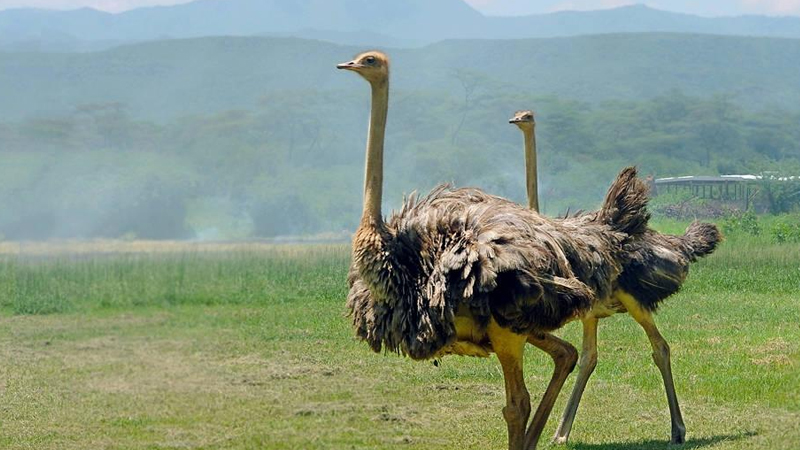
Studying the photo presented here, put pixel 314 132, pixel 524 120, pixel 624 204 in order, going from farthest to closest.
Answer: pixel 314 132 → pixel 524 120 → pixel 624 204

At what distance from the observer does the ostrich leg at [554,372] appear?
7.90 meters

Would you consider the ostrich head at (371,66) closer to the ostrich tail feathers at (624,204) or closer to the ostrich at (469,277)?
the ostrich at (469,277)

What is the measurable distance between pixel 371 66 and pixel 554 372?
2225 mm

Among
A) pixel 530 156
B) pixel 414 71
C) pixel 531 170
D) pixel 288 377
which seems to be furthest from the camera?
pixel 414 71

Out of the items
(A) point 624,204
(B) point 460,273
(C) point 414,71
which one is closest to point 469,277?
(B) point 460,273

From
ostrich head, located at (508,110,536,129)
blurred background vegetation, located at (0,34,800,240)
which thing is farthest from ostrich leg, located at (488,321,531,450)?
blurred background vegetation, located at (0,34,800,240)

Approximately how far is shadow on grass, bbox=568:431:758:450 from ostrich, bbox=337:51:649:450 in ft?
2.07

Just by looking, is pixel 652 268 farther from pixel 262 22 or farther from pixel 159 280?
pixel 262 22

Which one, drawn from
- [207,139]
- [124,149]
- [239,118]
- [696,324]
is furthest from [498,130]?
[696,324]

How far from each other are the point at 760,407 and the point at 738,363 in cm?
198

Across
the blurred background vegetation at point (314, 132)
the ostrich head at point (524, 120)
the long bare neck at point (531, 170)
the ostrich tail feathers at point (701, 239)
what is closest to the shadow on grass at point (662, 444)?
the ostrich tail feathers at point (701, 239)

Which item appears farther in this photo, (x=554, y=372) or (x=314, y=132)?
(x=314, y=132)

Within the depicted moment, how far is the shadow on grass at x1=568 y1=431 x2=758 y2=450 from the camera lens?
8.27 m

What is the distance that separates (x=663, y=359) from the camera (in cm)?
877
